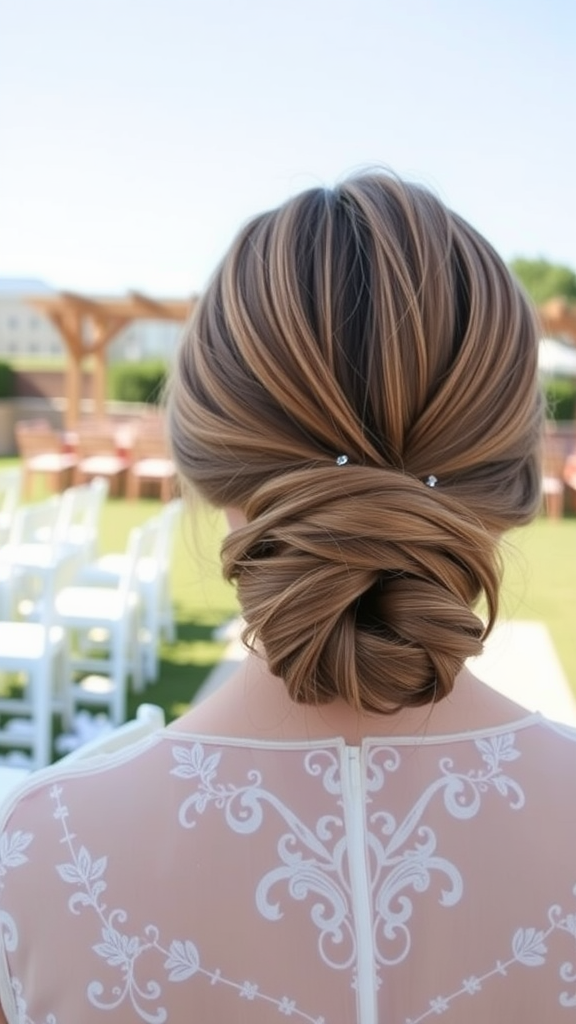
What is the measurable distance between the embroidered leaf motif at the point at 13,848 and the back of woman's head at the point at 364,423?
10.1 inches

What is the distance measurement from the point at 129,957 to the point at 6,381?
21.5m

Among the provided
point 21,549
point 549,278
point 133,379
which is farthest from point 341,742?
point 549,278

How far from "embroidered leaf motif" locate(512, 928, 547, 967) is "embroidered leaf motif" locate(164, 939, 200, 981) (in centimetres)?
27

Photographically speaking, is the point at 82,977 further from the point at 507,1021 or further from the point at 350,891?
the point at 507,1021

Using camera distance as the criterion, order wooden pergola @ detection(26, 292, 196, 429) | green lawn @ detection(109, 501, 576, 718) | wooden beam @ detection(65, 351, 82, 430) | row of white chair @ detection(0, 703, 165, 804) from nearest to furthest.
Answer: row of white chair @ detection(0, 703, 165, 804) → green lawn @ detection(109, 501, 576, 718) → wooden pergola @ detection(26, 292, 196, 429) → wooden beam @ detection(65, 351, 82, 430)

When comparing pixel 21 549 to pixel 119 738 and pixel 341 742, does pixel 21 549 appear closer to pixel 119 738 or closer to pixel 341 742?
pixel 119 738

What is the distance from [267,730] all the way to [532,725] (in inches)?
9.6

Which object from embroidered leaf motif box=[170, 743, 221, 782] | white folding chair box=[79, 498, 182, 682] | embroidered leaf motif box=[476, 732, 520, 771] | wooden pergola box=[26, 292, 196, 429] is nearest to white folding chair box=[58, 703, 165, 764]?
embroidered leaf motif box=[170, 743, 221, 782]

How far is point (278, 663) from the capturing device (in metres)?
0.79

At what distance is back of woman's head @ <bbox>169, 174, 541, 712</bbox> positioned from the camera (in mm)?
757

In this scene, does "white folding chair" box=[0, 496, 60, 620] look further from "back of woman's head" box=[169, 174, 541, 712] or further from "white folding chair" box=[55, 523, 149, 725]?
"back of woman's head" box=[169, 174, 541, 712]

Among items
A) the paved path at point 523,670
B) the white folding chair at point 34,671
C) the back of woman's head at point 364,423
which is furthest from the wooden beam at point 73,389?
the back of woman's head at point 364,423

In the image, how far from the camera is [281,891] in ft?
2.43

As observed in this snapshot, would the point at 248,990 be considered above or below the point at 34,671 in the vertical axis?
above
